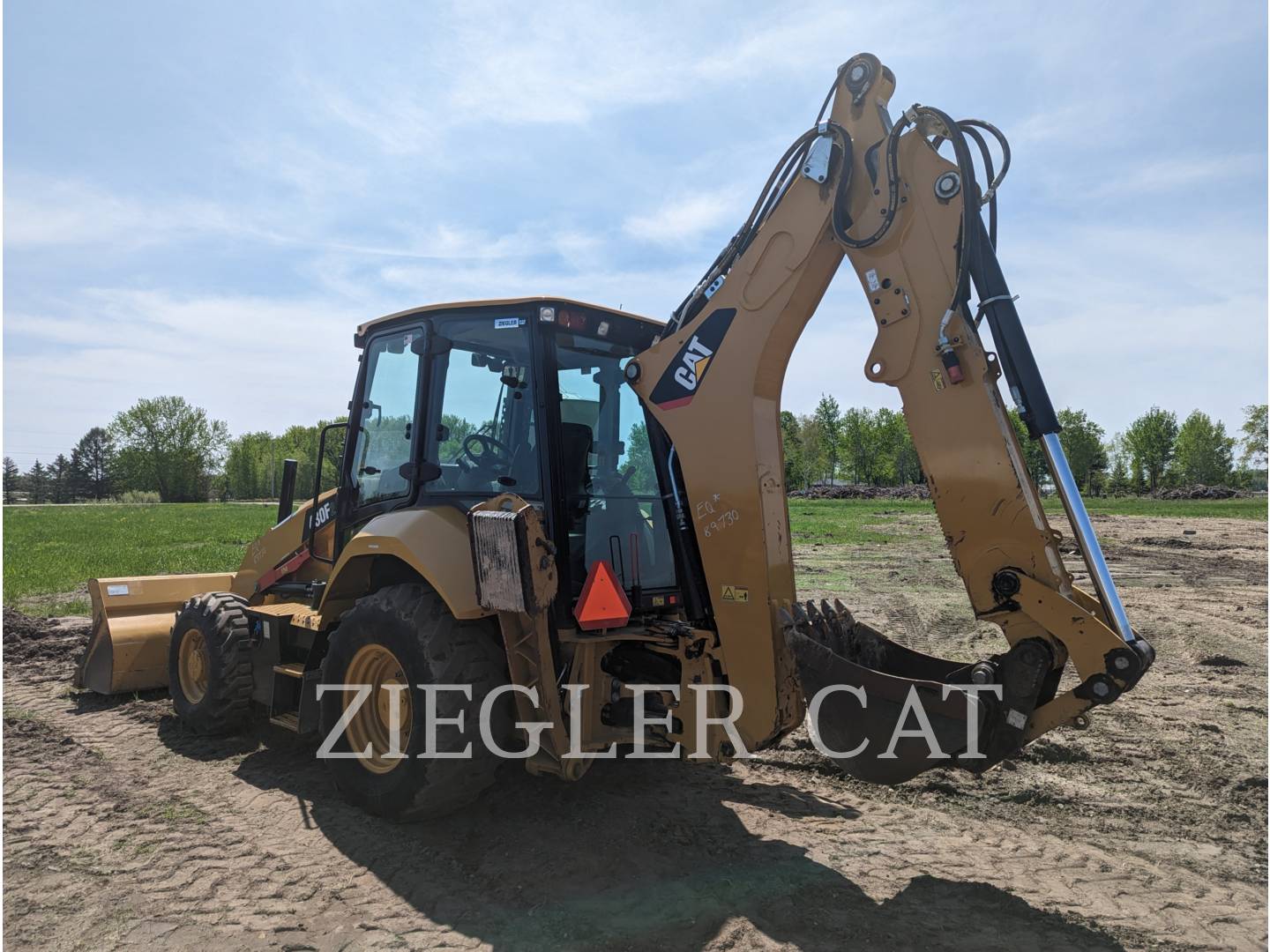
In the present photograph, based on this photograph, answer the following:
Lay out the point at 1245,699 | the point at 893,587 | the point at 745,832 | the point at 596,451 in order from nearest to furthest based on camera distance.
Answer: the point at 745,832
the point at 596,451
the point at 1245,699
the point at 893,587

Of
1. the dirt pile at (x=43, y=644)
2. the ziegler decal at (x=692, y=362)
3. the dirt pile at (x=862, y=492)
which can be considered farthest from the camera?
the dirt pile at (x=862, y=492)

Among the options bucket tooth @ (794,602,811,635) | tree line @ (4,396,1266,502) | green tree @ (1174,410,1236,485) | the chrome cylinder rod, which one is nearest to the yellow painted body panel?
bucket tooth @ (794,602,811,635)

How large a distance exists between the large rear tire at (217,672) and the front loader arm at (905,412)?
3.80 meters

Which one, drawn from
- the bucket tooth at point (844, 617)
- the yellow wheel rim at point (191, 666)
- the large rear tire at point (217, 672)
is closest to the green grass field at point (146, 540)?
the yellow wheel rim at point (191, 666)

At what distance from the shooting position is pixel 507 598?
4.12m

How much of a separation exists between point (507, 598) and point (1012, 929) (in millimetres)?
2600

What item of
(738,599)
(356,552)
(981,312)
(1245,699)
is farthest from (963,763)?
(1245,699)

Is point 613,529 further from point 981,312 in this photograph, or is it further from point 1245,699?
point 1245,699

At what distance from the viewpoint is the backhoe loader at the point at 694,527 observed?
139 inches

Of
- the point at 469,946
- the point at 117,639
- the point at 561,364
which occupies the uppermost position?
the point at 561,364

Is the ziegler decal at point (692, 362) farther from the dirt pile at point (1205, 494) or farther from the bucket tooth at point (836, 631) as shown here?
the dirt pile at point (1205, 494)

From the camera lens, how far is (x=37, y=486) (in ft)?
299

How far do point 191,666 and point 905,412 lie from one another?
5786 millimetres

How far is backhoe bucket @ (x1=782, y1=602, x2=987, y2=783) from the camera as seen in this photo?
3.50 m
